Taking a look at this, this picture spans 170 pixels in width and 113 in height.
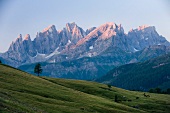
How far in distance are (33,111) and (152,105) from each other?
102 metres

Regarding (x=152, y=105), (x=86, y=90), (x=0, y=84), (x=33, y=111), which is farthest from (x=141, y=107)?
(x=33, y=111)

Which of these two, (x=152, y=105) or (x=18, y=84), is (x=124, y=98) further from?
(x=18, y=84)

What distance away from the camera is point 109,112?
8412 cm

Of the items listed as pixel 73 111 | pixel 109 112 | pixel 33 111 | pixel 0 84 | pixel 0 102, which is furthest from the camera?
pixel 109 112

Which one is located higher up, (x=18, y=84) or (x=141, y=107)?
(x=18, y=84)

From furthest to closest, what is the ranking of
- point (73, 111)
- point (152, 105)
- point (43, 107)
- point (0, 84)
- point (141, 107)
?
point (152, 105)
point (141, 107)
point (0, 84)
point (73, 111)
point (43, 107)

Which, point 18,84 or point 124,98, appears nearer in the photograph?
point 18,84

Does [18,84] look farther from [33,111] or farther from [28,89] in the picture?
[33,111]

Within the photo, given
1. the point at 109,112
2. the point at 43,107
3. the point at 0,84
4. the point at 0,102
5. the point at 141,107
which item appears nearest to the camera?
the point at 0,102

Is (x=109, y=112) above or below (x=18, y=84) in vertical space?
below

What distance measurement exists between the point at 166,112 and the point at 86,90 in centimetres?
4078

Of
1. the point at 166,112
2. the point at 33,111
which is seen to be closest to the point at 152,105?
the point at 166,112

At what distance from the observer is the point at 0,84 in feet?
257

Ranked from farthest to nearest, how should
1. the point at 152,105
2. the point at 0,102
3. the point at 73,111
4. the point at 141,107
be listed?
the point at 152,105
the point at 141,107
the point at 73,111
the point at 0,102
